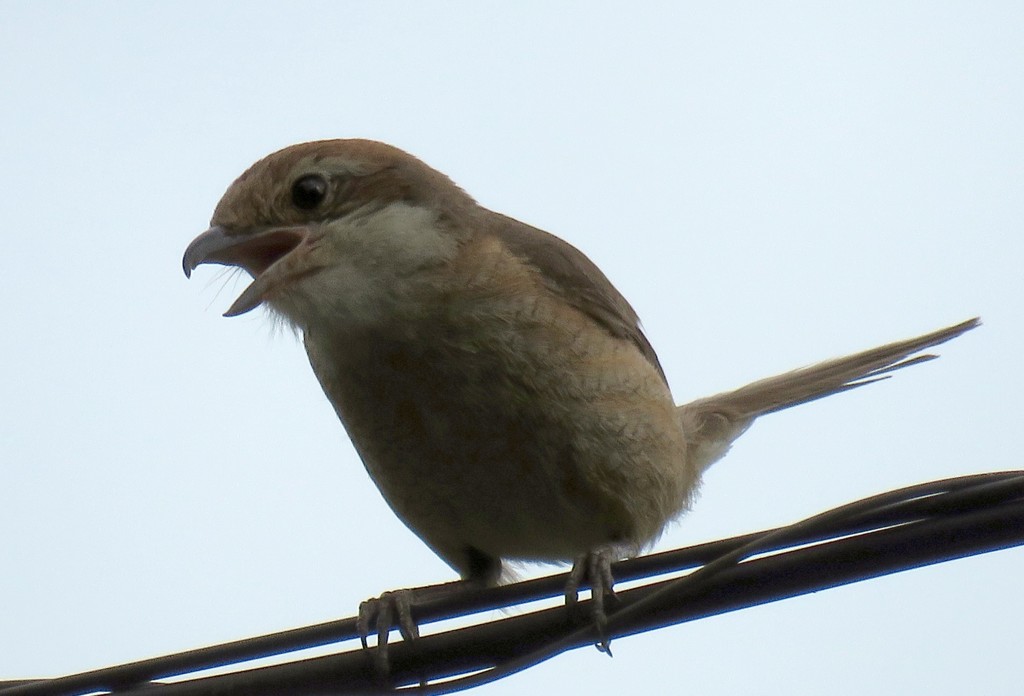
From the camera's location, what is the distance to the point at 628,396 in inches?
167

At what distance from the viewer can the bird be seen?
13.1 feet

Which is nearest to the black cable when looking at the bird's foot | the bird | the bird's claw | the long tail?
the bird's foot

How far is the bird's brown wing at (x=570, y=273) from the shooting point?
4.52 metres

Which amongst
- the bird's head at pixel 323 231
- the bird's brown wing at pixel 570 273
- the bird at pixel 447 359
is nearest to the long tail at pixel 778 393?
the bird's brown wing at pixel 570 273

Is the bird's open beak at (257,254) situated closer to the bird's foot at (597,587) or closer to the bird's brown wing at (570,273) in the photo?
the bird's brown wing at (570,273)

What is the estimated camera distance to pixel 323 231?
4121mm

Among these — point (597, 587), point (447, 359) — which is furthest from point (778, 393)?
point (597, 587)

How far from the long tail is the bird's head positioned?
1.77m

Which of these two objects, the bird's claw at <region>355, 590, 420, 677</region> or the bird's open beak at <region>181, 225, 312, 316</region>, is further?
the bird's open beak at <region>181, 225, 312, 316</region>

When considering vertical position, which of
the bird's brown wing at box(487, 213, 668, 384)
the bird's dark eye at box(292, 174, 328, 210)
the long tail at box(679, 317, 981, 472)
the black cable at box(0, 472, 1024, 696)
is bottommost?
the black cable at box(0, 472, 1024, 696)

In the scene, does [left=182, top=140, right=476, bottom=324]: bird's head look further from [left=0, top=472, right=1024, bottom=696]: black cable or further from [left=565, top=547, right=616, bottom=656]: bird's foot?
[left=0, top=472, right=1024, bottom=696]: black cable

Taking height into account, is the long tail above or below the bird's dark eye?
below

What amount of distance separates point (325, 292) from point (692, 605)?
1.81 meters

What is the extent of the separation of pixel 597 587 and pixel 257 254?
1.71m
